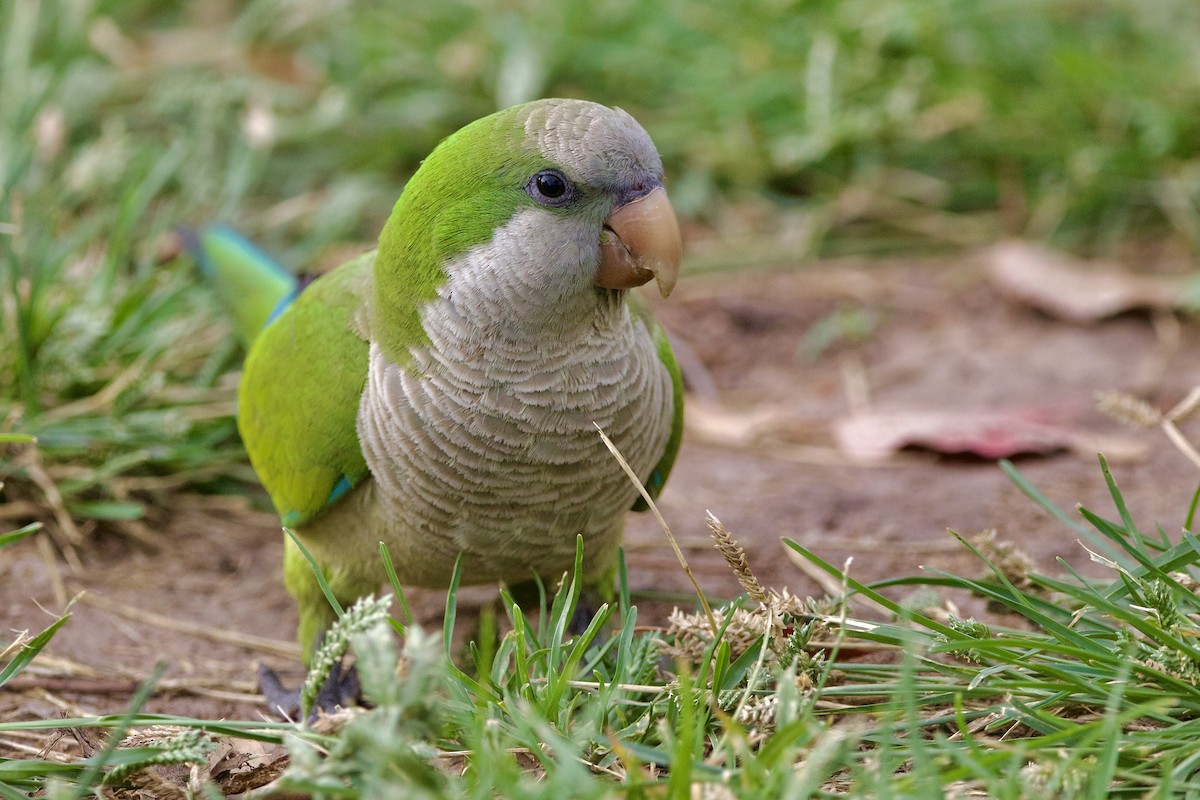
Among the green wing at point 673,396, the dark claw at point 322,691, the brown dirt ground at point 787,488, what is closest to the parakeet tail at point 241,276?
the brown dirt ground at point 787,488

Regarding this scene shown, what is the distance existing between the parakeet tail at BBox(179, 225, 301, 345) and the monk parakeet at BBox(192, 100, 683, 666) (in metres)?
1.03

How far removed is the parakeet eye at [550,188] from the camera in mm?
2533

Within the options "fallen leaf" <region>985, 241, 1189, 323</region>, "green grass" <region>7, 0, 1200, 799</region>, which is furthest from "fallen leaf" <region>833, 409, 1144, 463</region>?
"fallen leaf" <region>985, 241, 1189, 323</region>

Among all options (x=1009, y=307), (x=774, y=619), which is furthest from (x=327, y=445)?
(x=1009, y=307)

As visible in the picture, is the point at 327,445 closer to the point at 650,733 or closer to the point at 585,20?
the point at 650,733

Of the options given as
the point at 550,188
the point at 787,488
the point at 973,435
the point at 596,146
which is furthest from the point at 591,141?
the point at 973,435

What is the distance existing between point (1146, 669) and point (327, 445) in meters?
1.76

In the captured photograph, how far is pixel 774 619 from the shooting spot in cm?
236

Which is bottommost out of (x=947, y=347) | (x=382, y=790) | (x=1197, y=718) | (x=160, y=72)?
(x=947, y=347)

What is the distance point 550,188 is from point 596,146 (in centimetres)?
13

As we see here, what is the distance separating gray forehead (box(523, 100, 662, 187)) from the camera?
2521mm

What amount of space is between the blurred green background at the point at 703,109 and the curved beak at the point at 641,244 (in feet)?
8.42

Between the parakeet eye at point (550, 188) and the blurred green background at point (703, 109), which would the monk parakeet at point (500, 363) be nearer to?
the parakeet eye at point (550, 188)

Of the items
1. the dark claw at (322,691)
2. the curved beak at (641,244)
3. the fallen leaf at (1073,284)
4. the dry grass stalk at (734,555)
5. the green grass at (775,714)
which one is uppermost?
the curved beak at (641,244)
